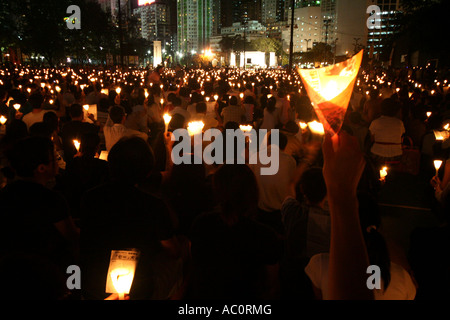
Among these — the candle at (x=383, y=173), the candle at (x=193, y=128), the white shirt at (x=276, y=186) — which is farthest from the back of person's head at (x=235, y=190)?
the candle at (x=383, y=173)

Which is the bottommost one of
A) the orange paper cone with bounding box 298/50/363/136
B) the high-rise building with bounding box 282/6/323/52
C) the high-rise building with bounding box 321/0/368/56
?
the orange paper cone with bounding box 298/50/363/136

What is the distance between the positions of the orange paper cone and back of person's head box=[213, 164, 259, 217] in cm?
107

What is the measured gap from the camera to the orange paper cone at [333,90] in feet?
5.18

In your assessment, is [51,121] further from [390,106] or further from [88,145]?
[390,106]

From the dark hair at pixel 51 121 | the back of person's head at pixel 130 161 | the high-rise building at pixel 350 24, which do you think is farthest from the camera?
the high-rise building at pixel 350 24

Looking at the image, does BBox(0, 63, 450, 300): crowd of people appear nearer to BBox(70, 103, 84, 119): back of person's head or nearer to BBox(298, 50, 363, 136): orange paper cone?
BBox(298, 50, 363, 136): orange paper cone

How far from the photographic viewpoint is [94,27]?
57.7 metres

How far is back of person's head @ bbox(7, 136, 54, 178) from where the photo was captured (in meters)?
3.11

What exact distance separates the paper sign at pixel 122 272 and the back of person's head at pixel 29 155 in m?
1.34

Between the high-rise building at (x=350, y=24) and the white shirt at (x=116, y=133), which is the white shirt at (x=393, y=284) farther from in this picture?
the high-rise building at (x=350, y=24)

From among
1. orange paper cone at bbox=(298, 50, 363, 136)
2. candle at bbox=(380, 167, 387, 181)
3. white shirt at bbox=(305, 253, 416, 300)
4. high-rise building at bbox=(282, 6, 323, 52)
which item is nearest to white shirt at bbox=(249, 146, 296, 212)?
candle at bbox=(380, 167, 387, 181)
